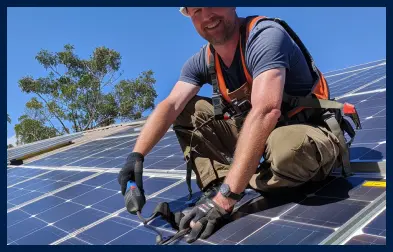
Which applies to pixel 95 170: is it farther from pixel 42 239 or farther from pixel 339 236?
pixel 339 236

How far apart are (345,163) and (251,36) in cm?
112

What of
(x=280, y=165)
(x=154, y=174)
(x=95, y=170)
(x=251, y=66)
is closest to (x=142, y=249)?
(x=280, y=165)

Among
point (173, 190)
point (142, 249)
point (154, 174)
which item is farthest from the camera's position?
point (154, 174)

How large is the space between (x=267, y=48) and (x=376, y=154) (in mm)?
1286

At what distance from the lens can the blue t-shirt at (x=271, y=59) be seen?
2.50 meters

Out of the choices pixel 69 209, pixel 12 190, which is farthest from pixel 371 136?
pixel 12 190

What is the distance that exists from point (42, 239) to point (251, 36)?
7.32 feet

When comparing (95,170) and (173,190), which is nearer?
(173,190)

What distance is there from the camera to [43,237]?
307cm

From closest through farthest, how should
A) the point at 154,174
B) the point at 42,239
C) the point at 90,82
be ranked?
the point at 42,239 → the point at 154,174 → the point at 90,82

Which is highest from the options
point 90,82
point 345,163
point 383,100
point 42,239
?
point 90,82

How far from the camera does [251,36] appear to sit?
266 cm

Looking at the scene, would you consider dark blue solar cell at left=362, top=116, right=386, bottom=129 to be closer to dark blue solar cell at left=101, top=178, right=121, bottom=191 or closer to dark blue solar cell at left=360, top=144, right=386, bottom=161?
dark blue solar cell at left=360, top=144, right=386, bottom=161

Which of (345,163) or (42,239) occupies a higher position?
(345,163)
